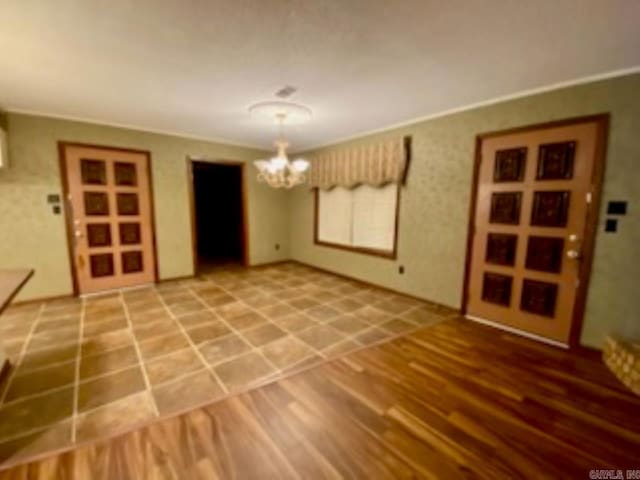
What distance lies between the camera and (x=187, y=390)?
2.10 metres

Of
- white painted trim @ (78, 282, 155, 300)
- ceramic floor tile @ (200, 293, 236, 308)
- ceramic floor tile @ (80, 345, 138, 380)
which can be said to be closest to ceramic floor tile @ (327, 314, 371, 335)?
ceramic floor tile @ (200, 293, 236, 308)

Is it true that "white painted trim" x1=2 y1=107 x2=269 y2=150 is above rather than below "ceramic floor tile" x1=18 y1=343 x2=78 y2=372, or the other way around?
above

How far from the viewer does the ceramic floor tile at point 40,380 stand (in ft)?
6.77

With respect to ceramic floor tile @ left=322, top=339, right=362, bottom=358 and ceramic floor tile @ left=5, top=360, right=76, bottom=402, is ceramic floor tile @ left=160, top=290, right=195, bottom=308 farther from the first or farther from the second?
ceramic floor tile @ left=322, top=339, right=362, bottom=358

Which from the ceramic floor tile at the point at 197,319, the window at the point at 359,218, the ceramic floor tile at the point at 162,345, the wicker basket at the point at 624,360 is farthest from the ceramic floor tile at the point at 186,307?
the wicker basket at the point at 624,360

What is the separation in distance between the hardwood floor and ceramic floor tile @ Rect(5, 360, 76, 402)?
0.79 m

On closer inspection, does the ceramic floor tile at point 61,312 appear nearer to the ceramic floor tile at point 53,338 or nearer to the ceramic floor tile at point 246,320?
the ceramic floor tile at point 53,338

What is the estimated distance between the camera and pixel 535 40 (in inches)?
74.6

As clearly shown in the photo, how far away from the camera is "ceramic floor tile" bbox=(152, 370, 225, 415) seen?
1.94m

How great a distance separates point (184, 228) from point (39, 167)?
1894mm

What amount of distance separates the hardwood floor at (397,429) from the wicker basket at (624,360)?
82 mm

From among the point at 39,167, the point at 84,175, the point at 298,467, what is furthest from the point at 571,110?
the point at 39,167

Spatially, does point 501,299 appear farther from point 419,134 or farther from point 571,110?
point 419,134

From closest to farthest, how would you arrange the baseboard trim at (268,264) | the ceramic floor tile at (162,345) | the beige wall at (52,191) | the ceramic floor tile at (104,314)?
the ceramic floor tile at (162,345)
the ceramic floor tile at (104,314)
the beige wall at (52,191)
the baseboard trim at (268,264)
